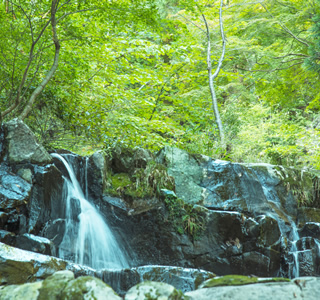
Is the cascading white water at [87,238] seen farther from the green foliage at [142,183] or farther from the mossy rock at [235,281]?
the mossy rock at [235,281]

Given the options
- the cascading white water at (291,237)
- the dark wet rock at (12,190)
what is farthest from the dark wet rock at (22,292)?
the cascading white water at (291,237)

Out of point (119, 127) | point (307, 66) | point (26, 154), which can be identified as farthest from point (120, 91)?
point (307, 66)

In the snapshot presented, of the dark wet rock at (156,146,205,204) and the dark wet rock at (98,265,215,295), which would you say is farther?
the dark wet rock at (156,146,205,204)

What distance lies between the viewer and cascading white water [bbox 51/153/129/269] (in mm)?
4855

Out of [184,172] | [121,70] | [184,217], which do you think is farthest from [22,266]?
[121,70]

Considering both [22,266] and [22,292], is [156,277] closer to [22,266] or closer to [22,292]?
[22,266]

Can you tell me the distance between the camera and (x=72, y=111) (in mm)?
7004

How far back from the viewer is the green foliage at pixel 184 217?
554cm

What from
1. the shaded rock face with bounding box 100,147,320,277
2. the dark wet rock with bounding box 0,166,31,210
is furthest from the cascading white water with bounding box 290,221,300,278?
the dark wet rock with bounding box 0,166,31,210

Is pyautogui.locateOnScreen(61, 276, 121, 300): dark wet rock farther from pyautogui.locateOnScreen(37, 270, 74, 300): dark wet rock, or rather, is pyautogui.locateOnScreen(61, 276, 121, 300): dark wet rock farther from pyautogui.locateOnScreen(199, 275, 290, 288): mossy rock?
pyautogui.locateOnScreen(199, 275, 290, 288): mossy rock

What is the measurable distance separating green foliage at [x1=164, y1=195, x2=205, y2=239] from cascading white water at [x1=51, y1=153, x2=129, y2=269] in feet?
3.90

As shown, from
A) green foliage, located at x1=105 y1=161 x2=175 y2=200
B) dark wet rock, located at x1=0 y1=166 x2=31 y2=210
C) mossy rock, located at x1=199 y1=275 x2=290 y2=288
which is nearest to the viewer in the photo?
mossy rock, located at x1=199 y1=275 x2=290 y2=288

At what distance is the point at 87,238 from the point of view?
16.5ft

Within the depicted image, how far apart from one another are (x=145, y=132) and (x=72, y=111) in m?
1.93
